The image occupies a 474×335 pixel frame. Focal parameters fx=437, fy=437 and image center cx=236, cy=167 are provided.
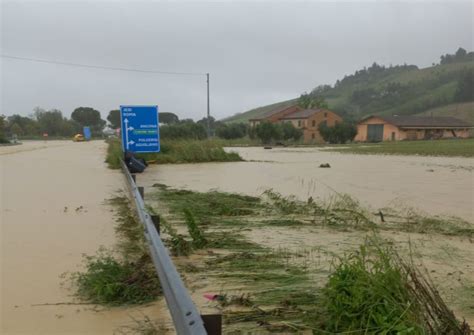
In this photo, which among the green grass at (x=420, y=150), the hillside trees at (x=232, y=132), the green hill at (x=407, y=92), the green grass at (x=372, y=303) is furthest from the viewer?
the green hill at (x=407, y=92)

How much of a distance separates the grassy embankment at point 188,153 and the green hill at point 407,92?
88875 millimetres

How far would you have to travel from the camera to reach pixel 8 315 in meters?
3.65

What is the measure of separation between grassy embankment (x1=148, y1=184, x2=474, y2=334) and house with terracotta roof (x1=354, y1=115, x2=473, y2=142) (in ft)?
236

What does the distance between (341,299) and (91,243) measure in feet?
13.6

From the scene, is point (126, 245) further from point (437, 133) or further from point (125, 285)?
point (437, 133)

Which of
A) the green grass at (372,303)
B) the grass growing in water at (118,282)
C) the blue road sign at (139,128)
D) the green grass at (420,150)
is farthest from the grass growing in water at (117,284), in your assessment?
the green grass at (420,150)

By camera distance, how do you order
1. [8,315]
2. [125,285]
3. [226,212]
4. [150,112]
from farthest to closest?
[150,112] → [226,212] → [125,285] → [8,315]

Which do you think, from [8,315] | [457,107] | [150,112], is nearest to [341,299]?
[8,315]

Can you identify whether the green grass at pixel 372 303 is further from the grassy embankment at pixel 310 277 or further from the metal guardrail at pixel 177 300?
the metal guardrail at pixel 177 300

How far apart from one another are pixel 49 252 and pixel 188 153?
58.4ft

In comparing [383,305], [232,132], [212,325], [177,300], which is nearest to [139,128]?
[177,300]

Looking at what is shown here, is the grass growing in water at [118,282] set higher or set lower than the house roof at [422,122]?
lower

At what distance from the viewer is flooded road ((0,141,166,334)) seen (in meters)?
3.52

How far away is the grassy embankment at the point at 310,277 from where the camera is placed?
2754mm
